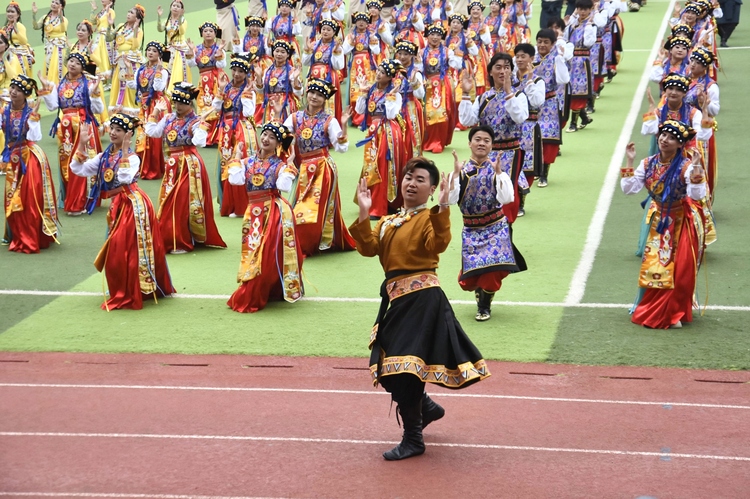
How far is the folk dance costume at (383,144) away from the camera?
13.4 m

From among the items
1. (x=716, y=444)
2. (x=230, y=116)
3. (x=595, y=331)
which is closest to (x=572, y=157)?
(x=230, y=116)

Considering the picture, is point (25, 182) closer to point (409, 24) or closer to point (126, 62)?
point (126, 62)

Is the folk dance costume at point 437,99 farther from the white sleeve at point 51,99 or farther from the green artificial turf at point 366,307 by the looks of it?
the white sleeve at point 51,99

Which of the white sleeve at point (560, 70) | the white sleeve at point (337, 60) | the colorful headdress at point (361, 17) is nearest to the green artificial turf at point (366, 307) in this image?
the white sleeve at point (560, 70)

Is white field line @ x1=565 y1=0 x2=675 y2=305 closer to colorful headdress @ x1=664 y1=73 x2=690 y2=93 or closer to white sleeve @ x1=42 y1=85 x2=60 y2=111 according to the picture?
colorful headdress @ x1=664 y1=73 x2=690 y2=93

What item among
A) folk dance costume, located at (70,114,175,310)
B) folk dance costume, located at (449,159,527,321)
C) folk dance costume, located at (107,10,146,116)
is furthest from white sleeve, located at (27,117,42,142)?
folk dance costume, located at (107,10,146,116)

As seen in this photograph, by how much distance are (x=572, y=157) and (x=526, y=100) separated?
532 centimetres

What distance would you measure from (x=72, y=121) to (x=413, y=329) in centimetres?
917

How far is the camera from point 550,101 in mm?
14516

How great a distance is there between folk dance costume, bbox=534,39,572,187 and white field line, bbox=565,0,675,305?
2.73 feet

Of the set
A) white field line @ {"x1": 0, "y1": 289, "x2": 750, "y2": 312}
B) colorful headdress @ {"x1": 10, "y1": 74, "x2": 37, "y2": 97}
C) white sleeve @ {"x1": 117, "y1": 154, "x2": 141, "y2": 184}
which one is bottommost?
white field line @ {"x1": 0, "y1": 289, "x2": 750, "y2": 312}

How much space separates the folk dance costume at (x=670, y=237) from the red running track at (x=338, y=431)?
1.06 m

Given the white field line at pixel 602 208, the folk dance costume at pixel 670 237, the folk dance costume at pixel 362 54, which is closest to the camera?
the folk dance costume at pixel 670 237

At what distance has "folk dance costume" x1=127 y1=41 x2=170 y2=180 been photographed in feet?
53.4
